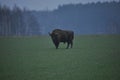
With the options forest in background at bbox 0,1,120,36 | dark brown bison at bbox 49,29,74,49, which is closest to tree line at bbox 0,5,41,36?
forest in background at bbox 0,1,120,36

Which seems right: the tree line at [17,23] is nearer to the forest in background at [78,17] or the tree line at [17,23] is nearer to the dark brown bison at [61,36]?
the forest in background at [78,17]

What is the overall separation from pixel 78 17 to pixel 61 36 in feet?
18.2

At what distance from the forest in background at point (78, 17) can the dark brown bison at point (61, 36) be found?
315 centimetres

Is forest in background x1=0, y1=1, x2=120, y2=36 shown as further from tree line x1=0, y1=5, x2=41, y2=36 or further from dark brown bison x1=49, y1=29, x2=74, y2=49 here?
dark brown bison x1=49, y1=29, x2=74, y2=49

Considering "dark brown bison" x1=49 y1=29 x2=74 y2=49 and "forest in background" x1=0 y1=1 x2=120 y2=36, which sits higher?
"forest in background" x1=0 y1=1 x2=120 y2=36

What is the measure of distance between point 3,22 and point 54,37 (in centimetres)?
491

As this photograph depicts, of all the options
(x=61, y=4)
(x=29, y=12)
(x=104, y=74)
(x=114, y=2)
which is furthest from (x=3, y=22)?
(x=104, y=74)

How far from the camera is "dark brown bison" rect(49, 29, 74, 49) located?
1527cm

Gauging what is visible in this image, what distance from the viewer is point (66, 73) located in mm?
7188

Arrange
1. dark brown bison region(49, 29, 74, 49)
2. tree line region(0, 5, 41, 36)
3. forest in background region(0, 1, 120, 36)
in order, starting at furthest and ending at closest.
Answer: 1. dark brown bison region(49, 29, 74, 49)
2. tree line region(0, 5, 41, 36)
3. forest in background region(0, 1, 120, 36)

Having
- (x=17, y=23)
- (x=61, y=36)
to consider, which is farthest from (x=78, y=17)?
(x=61, y=36)

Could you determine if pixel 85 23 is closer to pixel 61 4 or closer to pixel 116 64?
pixel 61 4

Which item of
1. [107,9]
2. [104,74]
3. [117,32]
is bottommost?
[104,74]

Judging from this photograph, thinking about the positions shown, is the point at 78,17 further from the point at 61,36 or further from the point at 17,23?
the point at 61,36
